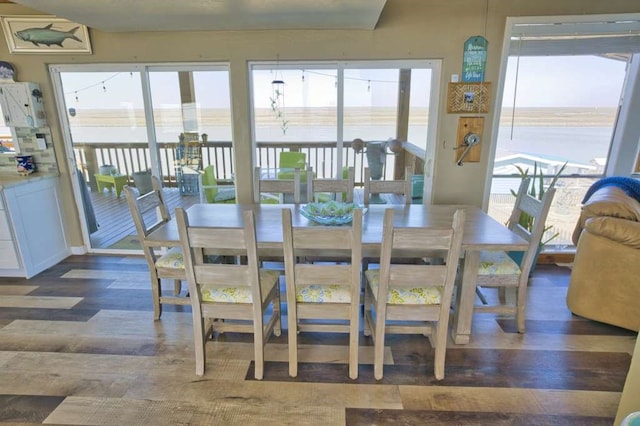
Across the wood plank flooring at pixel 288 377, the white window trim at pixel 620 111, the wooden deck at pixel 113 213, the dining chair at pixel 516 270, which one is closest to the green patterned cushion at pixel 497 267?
the dining chair at pixel 516 270

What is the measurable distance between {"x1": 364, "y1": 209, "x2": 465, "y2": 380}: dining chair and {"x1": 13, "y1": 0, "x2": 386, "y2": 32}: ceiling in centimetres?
165

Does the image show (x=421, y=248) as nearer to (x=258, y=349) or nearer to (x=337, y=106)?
(x=258, y=349)

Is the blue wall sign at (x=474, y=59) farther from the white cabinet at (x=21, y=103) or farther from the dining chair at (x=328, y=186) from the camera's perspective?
the white cabinet at (x=21, y=103)

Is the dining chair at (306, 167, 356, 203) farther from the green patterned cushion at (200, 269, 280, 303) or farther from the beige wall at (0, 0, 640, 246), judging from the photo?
the green patterned cushion at (200, 269, 280, 303)

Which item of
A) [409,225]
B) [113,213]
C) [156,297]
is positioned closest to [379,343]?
[409,225]

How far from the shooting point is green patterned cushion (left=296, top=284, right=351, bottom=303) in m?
1.91

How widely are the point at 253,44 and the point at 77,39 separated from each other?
1606 millimetres

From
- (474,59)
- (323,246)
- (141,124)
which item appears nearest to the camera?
(323,246)

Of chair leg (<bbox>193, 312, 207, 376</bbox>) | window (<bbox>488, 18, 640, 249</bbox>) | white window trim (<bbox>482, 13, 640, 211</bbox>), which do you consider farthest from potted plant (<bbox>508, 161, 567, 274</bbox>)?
chair leg (<bbox>193, 312, 207, 376</bbox>)

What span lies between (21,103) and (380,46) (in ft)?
11.1

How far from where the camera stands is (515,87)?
3.22 meters

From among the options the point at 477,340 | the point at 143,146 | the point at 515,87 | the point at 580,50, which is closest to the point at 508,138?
the point at 515,87

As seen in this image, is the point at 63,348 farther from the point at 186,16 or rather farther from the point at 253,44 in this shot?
the point at 253,44

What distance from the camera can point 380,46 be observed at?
3.03 metres
